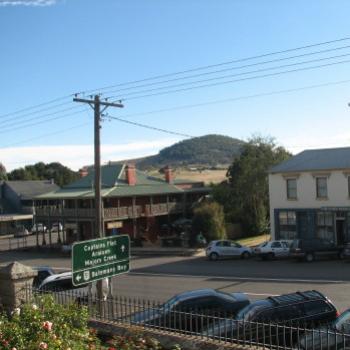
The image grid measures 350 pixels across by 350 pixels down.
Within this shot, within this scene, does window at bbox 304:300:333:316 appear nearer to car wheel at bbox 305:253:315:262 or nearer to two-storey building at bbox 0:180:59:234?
car wheel at bbox 305:253:315:262

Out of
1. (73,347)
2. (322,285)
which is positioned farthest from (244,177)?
(73,347)

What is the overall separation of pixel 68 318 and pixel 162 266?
96.2 ft

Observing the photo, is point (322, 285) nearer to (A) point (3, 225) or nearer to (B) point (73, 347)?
(B) point (73, 347)

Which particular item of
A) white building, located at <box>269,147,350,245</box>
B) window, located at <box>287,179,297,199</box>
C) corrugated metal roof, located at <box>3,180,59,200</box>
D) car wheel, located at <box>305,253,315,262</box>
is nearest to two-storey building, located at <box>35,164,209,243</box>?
white building, located at <box>269,147,350,245</box>

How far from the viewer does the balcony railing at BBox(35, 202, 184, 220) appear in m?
54.1

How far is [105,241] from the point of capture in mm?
12062

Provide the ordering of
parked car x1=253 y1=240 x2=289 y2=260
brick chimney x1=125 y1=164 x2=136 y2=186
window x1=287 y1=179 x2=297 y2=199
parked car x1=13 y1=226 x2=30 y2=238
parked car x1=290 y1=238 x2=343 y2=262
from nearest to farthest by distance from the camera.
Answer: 1. parked car x1=290 y1=238 x2=343 y2=262
2. parked car x1=253 y1=240 x2=289 y2=260
3. window x1=287 y1=179 x2=297 y2=199
4. brick chimney x1=125 y1=164 x2=136 y2=186
5. parked car x1=13 y1=226 x2=30 y2=238

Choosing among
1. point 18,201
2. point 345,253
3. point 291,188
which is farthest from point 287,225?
point 18,201

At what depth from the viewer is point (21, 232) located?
77125 mm

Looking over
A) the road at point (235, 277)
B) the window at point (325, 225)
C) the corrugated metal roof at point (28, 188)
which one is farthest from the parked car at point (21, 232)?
the window at point (325, 225)

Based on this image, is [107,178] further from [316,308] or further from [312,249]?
[316,308]

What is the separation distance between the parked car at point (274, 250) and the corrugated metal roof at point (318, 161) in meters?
6.45

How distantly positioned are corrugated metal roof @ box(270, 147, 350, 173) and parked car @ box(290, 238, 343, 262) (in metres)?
6.12

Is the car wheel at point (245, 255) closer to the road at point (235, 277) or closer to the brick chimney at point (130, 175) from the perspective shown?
the road at point (235, 277)
